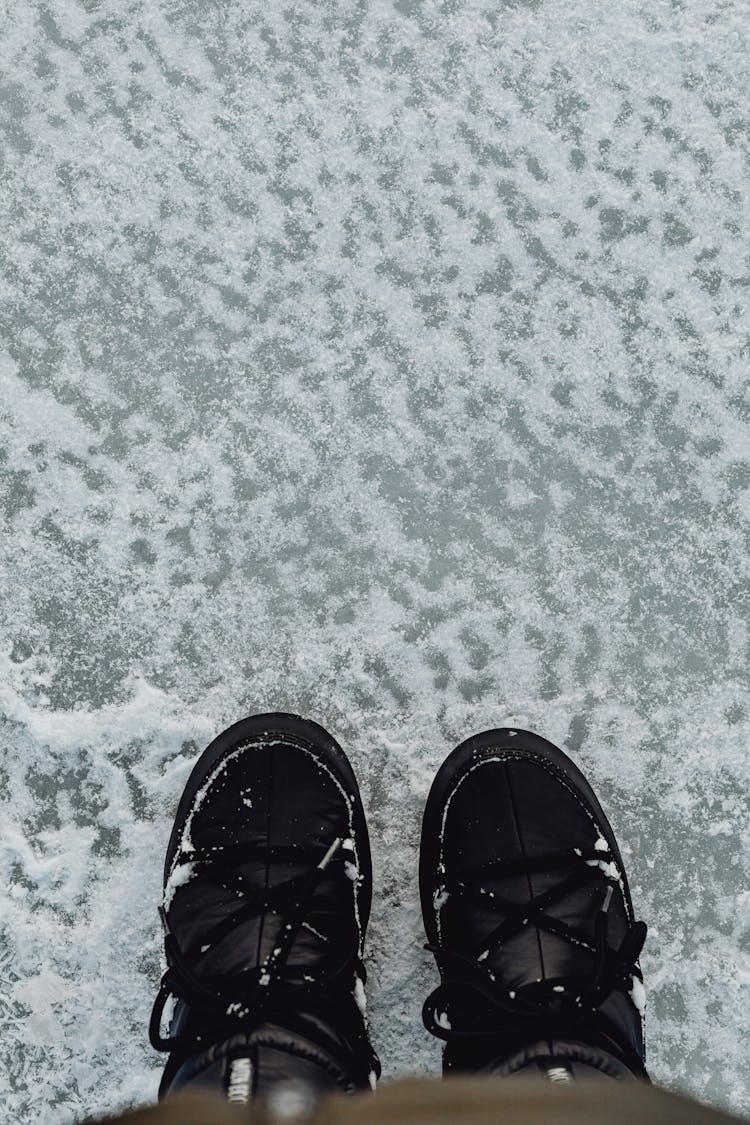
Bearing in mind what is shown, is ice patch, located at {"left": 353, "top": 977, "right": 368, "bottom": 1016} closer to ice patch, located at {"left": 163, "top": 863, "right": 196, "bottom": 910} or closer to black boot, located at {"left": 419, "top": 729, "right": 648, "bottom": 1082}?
black boot, located at {"left": 419, "top": 729, "right": 648, "bottom": 1082}

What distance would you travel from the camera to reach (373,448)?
34.8 inches

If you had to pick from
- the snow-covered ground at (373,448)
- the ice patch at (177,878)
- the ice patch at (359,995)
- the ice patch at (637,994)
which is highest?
the snow-covered ground at (373,448)

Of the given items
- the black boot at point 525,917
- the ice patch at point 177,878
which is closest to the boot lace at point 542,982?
the black boot at point 525,917

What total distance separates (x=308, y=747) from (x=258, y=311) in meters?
0.48

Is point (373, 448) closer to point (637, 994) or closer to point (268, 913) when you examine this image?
point (268, 913)

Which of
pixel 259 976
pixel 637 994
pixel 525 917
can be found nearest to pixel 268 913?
pixel 259 976

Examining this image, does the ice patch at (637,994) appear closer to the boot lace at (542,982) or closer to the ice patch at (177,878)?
the boot lace at (542,982)

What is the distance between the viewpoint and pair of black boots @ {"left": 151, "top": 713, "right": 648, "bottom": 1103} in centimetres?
75

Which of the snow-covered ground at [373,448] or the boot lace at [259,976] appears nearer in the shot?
the boot lace at [259,976]

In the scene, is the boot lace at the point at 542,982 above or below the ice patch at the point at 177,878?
below

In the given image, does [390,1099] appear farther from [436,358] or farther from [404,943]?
[436,358]

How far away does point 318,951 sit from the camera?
0.80m

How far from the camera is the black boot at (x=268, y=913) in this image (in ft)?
2.42

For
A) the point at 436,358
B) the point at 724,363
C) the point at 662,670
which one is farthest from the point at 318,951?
the point at 724,363
